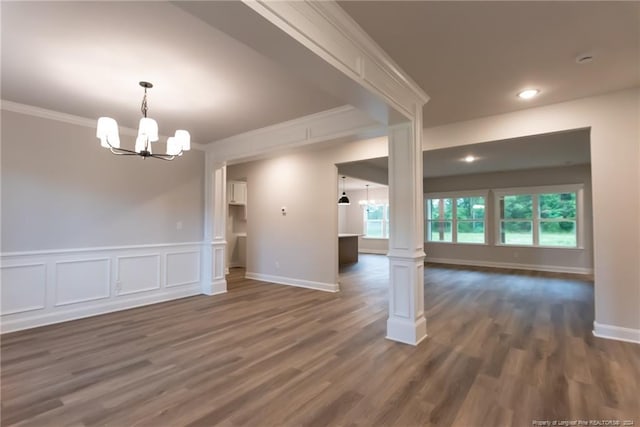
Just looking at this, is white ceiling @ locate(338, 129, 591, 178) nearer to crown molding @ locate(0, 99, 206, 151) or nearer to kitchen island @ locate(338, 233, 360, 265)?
kitchen island @ locate(338, 233, 360, 265)

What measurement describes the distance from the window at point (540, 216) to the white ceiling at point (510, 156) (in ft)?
2.49

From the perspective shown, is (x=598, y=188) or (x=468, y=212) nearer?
(x=598, y=188)

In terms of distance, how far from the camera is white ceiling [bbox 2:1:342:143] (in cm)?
207

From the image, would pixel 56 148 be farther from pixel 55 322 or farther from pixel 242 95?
pixel 242 95

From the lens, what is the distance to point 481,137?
4.07m

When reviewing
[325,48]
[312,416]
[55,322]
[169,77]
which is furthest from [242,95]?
[55,322]

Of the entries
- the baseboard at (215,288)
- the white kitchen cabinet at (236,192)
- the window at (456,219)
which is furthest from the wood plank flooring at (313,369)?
the window at (456,219)

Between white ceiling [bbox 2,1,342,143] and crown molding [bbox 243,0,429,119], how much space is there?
29.1 inches

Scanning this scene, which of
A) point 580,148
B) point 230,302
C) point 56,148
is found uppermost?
point 580,148

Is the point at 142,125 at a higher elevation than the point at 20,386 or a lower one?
higher

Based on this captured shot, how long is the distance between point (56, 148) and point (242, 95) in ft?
8.49

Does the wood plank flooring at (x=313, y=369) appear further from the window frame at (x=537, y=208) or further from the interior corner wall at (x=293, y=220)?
the window frame at (x=537, y=208)

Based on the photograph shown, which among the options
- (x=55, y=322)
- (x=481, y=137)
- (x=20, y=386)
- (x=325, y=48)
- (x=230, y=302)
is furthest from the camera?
(x=230, y=302)

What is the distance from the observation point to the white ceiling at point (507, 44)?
6.64ft
